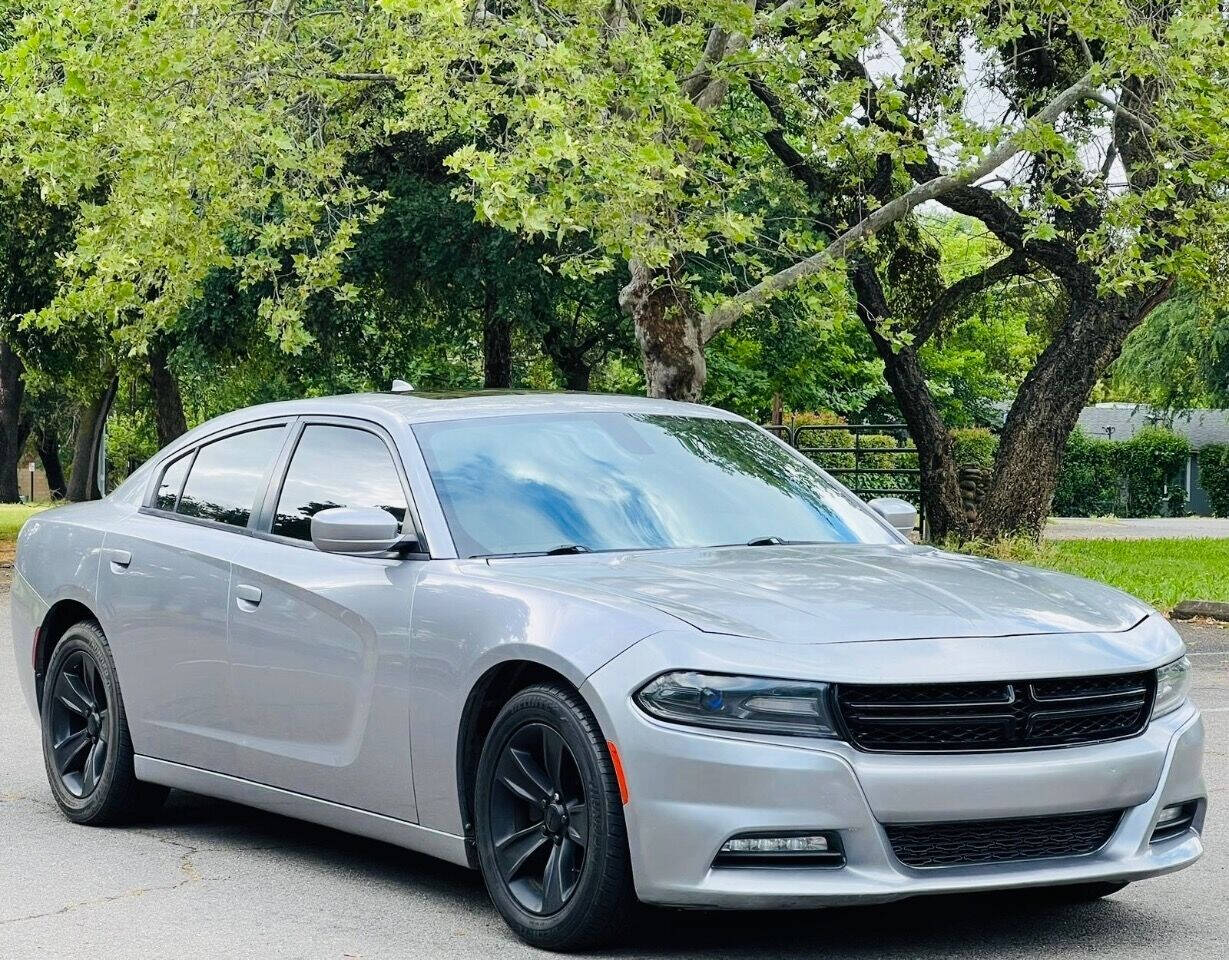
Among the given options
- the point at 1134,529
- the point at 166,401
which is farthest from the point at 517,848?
the point at 1134,529

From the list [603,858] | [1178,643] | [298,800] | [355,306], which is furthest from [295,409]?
[355,306]

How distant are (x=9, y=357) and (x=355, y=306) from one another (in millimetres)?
19021

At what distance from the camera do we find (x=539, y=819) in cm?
558

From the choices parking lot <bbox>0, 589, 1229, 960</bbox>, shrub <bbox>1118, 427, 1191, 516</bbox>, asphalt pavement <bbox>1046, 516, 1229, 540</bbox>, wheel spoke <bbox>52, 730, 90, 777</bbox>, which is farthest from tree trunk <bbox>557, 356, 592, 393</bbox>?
parking lot <bbox>0, 589, 1229, 960</bbox>

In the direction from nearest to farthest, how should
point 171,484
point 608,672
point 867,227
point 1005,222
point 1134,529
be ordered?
point 608,672, point 171,484, point 867,227, point 1005,222, point 1134,529

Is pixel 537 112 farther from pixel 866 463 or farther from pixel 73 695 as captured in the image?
pixel 866 463

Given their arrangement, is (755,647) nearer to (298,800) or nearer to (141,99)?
(298,800)

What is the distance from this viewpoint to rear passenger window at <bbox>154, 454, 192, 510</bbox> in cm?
789

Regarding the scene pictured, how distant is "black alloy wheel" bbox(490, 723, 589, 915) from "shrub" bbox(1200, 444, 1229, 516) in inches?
1949

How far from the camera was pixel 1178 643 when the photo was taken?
18.8ft

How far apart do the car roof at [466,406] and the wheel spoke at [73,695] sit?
1.35m

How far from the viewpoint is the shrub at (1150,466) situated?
171 feet

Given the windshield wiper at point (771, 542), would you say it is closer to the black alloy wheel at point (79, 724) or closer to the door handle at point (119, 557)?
Answer: the door handle at point (119, 557)

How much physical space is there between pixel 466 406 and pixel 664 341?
12995 millimetres
